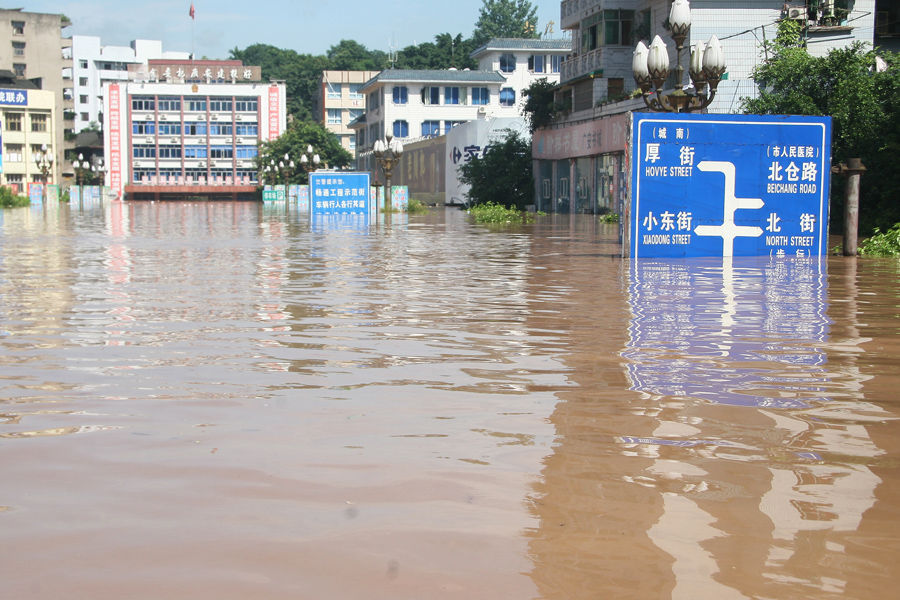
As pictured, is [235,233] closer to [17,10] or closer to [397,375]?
[397,375]

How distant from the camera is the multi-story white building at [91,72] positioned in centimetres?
12731

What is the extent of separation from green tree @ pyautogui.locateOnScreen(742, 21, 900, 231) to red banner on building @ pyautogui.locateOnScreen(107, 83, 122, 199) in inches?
3323

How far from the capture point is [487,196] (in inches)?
2057

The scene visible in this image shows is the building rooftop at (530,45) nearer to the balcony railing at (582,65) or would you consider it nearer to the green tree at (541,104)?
the green tree at (541,104)

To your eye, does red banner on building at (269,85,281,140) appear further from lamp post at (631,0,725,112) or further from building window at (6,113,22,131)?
lamp post at (631,0,725,112)

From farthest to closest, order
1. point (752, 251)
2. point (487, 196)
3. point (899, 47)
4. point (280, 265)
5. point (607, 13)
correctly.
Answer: point (487, 196) < point (607, 13) < point (899, 47) < point (752, 251) < point (280, 265)

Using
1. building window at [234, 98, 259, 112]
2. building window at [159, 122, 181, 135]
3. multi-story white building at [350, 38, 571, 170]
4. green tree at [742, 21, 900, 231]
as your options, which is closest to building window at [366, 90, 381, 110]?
multi-story white building at [350, 38, 571, 170]

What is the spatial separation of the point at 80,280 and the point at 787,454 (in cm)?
1054

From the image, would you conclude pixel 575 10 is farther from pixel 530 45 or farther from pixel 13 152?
pixel 13 152

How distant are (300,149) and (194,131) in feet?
69.2

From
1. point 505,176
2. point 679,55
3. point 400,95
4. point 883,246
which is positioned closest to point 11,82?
point 400,95

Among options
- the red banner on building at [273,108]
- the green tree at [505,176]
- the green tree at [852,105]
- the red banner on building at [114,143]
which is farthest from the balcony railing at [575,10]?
the red banner on building at [114,143]

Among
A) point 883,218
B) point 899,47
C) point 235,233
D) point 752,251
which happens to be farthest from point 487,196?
point 752,251

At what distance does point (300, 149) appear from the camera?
92000 mm
